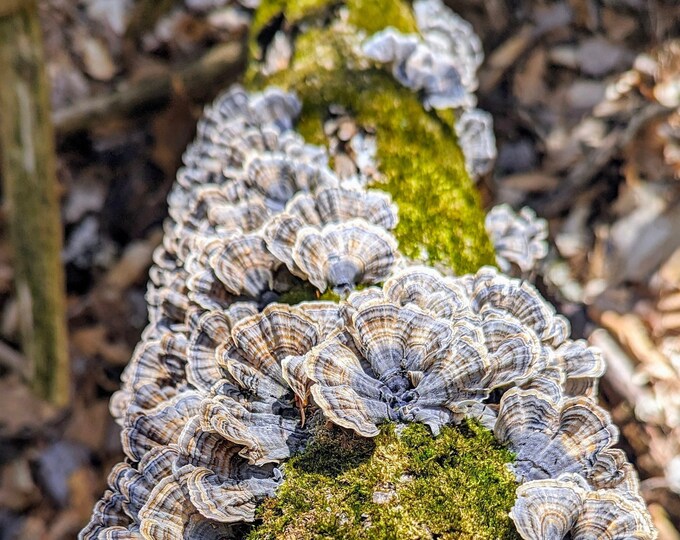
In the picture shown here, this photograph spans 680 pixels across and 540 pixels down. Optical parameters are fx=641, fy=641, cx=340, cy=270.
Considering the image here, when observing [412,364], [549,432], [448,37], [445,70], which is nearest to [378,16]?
[448,37]

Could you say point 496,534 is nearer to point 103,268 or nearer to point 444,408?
point 444,408

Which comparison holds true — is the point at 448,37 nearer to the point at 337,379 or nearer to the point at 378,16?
the point at 378,16

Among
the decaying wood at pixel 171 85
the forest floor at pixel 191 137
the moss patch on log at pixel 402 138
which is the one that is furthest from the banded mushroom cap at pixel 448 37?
the decaying wood at pixel 171 85

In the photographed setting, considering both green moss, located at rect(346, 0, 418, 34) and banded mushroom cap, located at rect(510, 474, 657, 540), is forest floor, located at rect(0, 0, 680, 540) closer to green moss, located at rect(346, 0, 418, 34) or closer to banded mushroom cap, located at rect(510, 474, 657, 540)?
green moss, located at rect(346, 0, 418, 34)

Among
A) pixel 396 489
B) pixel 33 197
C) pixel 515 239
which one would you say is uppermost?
pixel 396 489

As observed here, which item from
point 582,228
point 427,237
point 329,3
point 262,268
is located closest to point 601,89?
point 582,228

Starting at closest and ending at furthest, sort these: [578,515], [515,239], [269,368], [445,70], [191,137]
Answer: [578,515], [269,368], [515,239], [445,70], [191,137]
